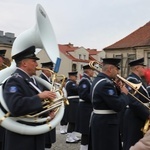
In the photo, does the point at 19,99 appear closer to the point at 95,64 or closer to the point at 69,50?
the point at 95,64

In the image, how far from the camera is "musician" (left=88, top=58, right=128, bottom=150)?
204 inches

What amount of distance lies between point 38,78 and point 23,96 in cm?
85

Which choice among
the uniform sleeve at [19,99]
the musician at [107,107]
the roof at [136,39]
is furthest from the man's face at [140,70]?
the roof at [136,39]

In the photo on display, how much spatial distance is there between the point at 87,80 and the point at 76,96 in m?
2.30

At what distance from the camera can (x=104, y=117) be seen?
5.32m

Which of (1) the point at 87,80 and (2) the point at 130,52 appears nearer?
(1) the point at 87,80

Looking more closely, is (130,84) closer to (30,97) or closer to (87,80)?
(30,97)

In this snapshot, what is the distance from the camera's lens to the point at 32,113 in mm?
4125

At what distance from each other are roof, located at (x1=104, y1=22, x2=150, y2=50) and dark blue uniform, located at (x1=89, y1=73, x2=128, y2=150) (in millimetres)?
32726

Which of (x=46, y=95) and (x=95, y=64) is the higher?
(x=95, y=64)

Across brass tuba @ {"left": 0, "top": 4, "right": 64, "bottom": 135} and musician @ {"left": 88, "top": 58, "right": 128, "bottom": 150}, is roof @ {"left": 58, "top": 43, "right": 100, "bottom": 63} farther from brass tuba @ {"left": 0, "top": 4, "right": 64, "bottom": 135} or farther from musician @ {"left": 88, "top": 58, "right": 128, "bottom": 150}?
brass tuba @ {"left": 0, "top": 4, "right": 64, "bottom": 135}

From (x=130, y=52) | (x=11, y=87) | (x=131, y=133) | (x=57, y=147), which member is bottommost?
(x=57, y=147)

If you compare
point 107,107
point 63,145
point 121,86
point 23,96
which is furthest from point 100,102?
point 63,145

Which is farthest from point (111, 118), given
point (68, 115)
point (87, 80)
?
point (68, 115)
